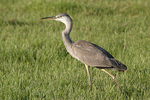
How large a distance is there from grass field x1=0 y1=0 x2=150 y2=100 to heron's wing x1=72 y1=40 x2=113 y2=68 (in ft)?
1.30

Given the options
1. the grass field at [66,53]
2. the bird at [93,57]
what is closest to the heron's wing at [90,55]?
the bird at [93,57]

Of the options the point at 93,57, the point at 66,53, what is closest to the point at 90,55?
the point at 93,57

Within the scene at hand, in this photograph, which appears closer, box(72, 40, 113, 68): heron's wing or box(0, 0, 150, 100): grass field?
box(0, 0, 150, 100): grass field

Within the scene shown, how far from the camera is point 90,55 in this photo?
3.99 metres

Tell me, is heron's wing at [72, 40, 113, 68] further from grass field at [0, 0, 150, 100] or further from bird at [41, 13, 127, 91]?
grass field at [0, 0, 150, 100]

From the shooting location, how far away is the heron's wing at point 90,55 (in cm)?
386

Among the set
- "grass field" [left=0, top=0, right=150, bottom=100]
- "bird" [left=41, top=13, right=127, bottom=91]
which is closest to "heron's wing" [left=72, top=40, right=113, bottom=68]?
"bird" [left=41, top=13, right=127, bottom=91]

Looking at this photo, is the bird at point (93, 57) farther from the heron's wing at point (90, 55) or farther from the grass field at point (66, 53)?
the grass field at point (66, 53)

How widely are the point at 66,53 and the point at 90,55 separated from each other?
1.47 m

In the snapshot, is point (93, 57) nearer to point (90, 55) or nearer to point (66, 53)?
point (90, 55)

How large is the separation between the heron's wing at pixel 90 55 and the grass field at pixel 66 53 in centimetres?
40

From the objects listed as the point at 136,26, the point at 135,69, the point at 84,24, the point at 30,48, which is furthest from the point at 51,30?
the point at 135,69

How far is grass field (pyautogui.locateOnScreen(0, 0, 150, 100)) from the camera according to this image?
373 centimetres

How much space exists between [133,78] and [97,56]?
0.82 meters
